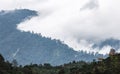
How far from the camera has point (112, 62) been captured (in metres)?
187

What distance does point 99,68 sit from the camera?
600ft

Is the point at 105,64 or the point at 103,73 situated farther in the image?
the point at 105,64

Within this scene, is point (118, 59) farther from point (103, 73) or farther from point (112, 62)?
point (103, 73)

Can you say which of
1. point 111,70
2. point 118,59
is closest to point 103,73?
point 111,70

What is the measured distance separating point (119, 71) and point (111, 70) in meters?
4.92

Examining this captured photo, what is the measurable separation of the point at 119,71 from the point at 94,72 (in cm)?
1142

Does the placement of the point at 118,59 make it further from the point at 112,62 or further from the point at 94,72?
the point at 94,72

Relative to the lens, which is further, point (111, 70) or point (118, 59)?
point (118, 59)

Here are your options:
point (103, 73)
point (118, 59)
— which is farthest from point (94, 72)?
point (118, 59)

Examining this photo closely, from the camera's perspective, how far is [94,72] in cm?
17750

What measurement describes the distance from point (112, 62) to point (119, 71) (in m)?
17.1

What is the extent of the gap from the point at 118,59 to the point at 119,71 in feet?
61.7

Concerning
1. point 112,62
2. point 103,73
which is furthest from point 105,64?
point 103,73

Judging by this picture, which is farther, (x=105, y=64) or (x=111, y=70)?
(x=105, y=64)
